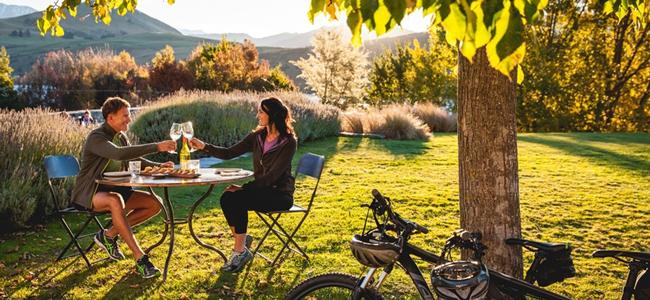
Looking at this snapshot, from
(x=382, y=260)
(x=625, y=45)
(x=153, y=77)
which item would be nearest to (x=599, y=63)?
(x=625, y=45)

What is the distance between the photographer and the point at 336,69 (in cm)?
4206

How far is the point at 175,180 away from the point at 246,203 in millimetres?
718

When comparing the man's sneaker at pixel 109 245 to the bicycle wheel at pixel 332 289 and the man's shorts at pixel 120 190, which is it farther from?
the bicycle wheel at pixel 332 289

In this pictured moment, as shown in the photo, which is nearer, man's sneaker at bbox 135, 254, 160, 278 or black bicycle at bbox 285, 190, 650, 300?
black bicycle at bbox 285, 190, 650, 300

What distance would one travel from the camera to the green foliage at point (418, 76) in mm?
34500

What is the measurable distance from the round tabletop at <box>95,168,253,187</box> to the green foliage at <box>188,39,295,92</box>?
25852 millimetres

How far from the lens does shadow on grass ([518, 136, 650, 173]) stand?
12.2 m

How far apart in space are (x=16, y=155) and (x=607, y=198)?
778 centimetres

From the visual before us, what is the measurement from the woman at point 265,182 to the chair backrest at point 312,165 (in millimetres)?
213

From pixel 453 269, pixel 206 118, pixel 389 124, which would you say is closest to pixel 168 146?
pixel 453 269

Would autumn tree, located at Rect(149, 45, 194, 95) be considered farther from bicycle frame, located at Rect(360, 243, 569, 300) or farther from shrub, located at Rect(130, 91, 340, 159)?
bicycle frame, located at Rect(360, 243, 569, 300)

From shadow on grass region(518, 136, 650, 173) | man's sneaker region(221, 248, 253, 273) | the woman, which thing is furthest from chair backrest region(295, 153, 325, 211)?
shadow on grass region(518, 136, 650, 173)

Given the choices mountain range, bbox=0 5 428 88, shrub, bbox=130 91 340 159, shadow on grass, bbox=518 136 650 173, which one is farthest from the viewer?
mountain range, bbox=0 5 428 88

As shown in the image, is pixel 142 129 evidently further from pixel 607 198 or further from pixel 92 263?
pixel 607 198
